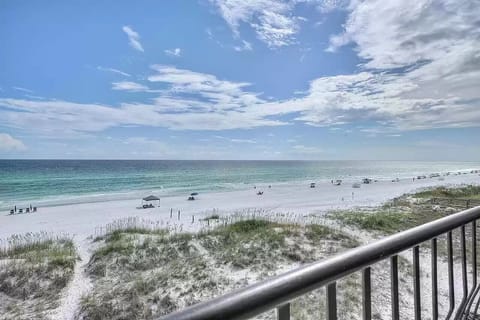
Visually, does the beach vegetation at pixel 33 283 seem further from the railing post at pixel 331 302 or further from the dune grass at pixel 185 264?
the railing post at pixel 331 302

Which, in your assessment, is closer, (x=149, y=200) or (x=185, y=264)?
(x=185, y=264)

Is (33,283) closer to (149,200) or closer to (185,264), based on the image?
(185,264)

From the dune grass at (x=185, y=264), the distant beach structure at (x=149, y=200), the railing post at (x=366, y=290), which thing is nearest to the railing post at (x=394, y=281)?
the railing post at (x=366, y=290)

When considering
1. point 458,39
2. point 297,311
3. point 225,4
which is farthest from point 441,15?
point 297,311

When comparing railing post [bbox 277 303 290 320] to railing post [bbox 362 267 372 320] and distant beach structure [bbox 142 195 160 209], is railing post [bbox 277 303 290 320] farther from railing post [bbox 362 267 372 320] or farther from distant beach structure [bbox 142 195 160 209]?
distant beach structure [bbox 142 195 160 209]

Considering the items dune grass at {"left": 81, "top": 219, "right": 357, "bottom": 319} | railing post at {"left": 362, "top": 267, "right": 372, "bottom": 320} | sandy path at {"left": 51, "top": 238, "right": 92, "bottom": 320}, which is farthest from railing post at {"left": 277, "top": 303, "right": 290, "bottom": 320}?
sandy path at {"left": 51, "top": 238, "right": 92, "bottom": 320}

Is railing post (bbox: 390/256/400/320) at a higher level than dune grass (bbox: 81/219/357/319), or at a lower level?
higher

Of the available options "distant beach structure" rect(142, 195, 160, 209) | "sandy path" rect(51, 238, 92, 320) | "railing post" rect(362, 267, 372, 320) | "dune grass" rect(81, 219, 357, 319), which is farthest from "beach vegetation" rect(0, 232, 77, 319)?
"distant beach structure" rect(142, 195, 160, 209)

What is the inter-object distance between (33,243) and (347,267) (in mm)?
13554

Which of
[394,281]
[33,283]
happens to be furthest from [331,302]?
[33,283]

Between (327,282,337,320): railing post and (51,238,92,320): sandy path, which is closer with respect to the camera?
(327,282,337,320): railing post

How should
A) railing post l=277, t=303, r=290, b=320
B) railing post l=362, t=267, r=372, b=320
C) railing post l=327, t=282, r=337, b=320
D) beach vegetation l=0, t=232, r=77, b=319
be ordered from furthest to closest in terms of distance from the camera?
beach vegetation l=0, t=232, r=77, b=319 → railing post l=362, t=267, r=372, b=320 → railing post l=327, t=282, r=337, b=320 → railing post l=277, t=303, r=290, b=320

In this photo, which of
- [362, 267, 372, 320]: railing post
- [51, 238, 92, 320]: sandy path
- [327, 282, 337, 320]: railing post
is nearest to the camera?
[327, 282, 337, 320]: railing post

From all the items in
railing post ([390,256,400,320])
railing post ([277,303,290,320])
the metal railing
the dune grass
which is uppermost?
the metal railing
